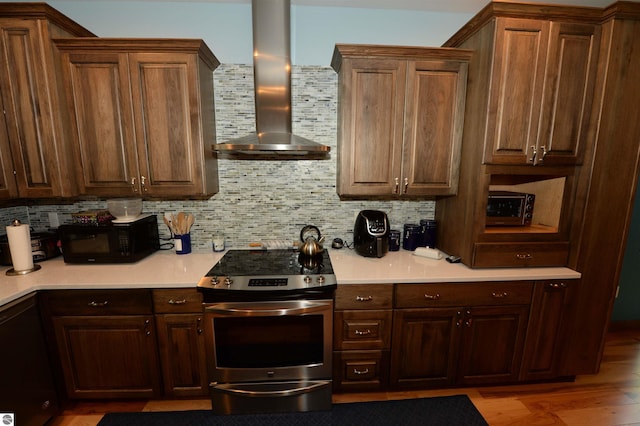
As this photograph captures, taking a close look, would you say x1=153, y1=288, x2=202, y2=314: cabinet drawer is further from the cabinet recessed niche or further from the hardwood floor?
the cabinet recessed niche

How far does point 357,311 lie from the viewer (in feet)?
5.67

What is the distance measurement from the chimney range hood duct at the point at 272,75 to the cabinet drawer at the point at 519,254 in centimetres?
124

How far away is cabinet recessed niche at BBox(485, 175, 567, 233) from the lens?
6.14ft

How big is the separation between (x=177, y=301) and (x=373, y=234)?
1347mm

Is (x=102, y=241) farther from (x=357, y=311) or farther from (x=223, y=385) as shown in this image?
(x=357, y=311)

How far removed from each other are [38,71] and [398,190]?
2377 mm

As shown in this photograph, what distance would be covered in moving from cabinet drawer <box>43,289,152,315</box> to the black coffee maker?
1.43 metres

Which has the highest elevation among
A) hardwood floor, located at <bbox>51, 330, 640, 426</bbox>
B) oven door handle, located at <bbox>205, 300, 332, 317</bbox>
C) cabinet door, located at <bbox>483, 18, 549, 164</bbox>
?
cabinet door, located at <bbox>483, 18, 549, 164</bbox>

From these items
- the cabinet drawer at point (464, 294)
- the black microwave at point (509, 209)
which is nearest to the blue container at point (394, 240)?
the cabinet drawer at point (464, 294)

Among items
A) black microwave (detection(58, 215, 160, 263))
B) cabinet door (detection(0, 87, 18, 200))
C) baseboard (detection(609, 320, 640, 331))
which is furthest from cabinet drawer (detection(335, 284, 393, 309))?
baseboard (detection(609, 320, 640, 331))

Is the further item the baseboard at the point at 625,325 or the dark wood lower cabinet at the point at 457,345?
the baseboard at the point at 625,325

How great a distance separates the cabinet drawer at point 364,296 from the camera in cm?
170

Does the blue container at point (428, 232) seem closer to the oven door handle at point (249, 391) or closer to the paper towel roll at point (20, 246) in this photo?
the oven door handle at point (249, 391)

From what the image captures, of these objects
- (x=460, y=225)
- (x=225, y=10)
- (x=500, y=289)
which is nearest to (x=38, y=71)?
(x=225, y=10)
